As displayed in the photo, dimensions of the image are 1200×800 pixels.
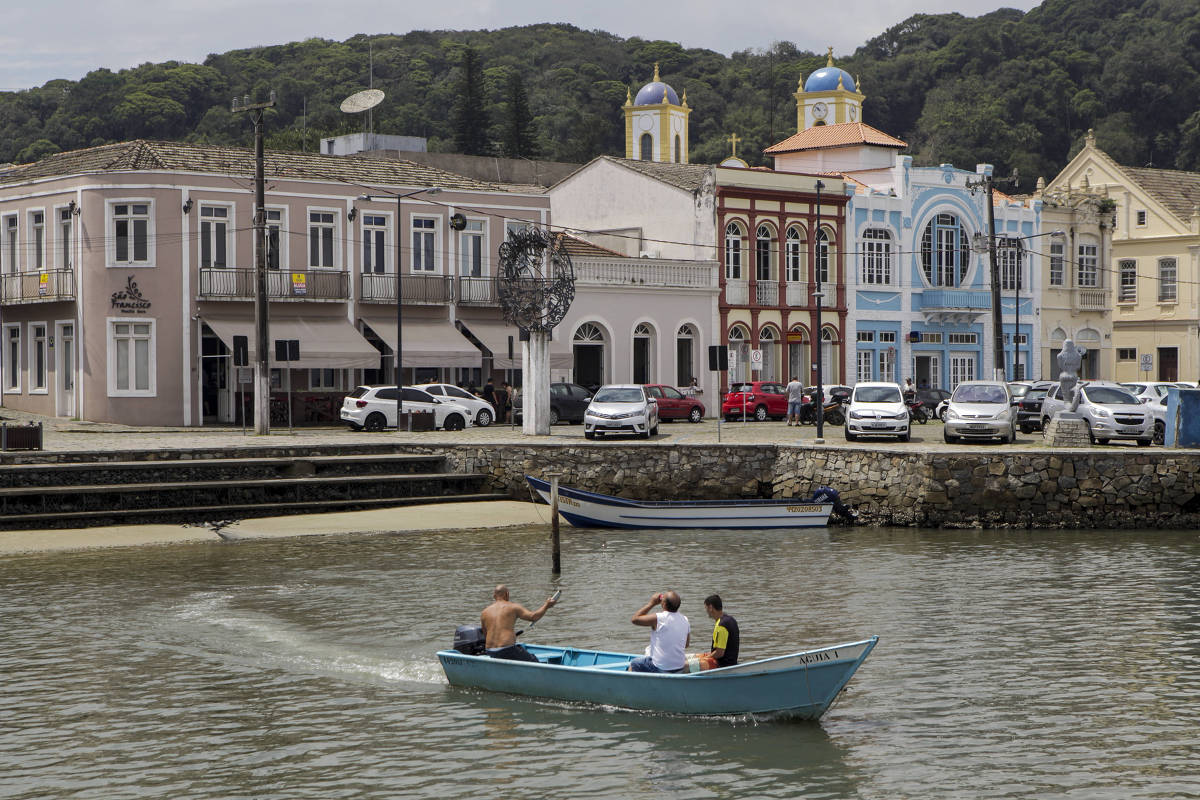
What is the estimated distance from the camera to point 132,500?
32.4 meters

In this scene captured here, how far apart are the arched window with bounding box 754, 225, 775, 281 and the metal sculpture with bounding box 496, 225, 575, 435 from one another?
21.2 m

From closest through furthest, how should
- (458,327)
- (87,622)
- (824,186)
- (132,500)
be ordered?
1. (87,622)
2. (132,500)
3. (458,327)
4. (824,186)

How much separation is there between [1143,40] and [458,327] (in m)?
74.5

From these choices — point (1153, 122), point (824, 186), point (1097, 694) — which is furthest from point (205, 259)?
point (1153, 122)

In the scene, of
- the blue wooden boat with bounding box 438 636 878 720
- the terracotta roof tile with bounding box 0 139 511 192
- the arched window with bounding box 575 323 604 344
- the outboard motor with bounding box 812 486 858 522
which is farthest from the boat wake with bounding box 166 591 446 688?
the arched window with bounding box 575 323 604 344

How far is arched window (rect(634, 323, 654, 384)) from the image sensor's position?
58.6 m

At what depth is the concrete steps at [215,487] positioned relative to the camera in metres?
31.5

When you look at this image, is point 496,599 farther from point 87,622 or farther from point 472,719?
point 87,622

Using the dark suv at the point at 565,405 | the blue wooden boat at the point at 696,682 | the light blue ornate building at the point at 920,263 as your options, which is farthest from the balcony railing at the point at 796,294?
the blue wooden boat at the point at 696,682

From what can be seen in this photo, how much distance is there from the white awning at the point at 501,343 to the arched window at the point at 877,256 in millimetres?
16838

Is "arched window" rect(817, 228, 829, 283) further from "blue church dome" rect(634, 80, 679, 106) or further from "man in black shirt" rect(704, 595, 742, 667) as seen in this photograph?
"man in black shirt" rect(704, 595, 742, 667)

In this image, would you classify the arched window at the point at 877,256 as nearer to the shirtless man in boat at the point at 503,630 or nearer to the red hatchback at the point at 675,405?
the red hatchback at the point at 675,405

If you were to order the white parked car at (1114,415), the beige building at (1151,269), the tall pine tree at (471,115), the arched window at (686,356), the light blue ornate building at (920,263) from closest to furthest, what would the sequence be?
the white parked car at (1114,415) < the arched window at (686,356) < the light blue ornate building at (920,263) < the beige building at (1151,269) < the tall pine tree at (471,115)

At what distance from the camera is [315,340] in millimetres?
48906
